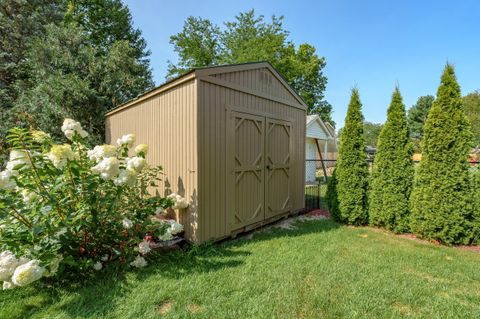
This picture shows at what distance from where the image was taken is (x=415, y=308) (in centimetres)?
202

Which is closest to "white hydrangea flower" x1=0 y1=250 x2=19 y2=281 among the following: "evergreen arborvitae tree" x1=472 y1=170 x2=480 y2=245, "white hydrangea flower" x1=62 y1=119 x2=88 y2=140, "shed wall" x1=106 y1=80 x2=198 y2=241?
"white hydrangea flower" x1=62 y1=119 x2=88 y2=140

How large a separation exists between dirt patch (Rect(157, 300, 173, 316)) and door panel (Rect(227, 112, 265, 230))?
A: 1668 millimetres

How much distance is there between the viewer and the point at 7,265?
1944mm

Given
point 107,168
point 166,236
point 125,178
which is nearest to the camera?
point 107,168

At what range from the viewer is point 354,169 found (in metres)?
4.50

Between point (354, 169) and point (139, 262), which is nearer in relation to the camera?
point (139, 262)

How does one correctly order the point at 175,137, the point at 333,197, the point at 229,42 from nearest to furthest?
the point at 175,137 → the point at 333,197 → the point at 229,42

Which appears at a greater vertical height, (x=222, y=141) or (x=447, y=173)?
(x=222, y=141)

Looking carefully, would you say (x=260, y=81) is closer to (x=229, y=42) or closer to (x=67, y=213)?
(x=67, y=213)

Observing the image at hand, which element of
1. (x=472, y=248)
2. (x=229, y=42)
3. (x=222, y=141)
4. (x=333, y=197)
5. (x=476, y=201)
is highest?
(x=229, y=42)

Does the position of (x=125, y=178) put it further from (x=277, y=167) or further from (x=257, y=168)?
(x=277, y=167)

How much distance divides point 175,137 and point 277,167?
215 centimetres

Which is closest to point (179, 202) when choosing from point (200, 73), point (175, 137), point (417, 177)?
point (175, 137)

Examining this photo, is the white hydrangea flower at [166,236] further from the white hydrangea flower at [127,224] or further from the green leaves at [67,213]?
the white hydrangea flower at [127,224]
